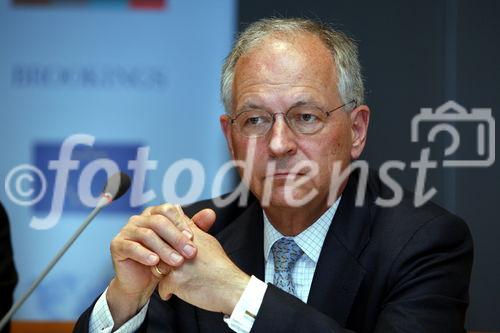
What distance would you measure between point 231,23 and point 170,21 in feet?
0.91

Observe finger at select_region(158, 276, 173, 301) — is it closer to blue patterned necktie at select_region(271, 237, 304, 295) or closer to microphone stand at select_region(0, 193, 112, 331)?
microphone stand at select_region(0, 193, 112, 331)

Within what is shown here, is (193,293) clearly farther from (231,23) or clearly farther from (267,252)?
(231,23)

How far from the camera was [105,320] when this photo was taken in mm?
1884

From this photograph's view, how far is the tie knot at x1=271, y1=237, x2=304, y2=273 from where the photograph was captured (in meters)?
2.08

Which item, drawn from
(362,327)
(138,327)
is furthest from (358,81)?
(138,327)

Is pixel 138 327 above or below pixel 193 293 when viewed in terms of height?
below

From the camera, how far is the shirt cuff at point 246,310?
1.65 m

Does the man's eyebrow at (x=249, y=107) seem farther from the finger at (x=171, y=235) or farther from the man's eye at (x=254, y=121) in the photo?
the finger at (x=171, y=235)

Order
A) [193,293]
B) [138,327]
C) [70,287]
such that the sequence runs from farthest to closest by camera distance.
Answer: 1. [70,287]
2. [138,327]
3. [193,293]

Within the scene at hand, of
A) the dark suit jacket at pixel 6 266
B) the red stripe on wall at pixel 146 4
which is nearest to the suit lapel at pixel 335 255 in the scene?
the dark suit jacket at pixel 6 266

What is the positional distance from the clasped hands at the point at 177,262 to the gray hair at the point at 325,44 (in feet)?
1.83

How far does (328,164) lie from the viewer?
2027mm

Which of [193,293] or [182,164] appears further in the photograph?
[182,164]

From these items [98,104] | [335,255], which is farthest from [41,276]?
[98,104]
